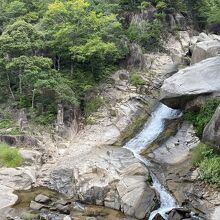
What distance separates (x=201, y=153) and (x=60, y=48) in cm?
1590

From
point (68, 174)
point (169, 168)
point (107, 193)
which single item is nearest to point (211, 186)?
point (169, 168)

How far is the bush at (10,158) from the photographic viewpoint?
79.6 feet

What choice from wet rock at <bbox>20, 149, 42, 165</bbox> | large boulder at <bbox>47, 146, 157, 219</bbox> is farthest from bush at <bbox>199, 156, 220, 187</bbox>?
wet rock at <bbox>20, 149, 42, 165</bbox>

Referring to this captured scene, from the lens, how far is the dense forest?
29.1m

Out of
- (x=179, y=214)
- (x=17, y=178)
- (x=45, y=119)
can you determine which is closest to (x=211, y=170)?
(x=179, y=214)

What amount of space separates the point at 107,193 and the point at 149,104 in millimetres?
12295

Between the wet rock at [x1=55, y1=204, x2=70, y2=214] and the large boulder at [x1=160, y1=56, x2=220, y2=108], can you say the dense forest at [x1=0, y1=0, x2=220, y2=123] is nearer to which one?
the large boulder at [x1=160, y1=56, x2=220, y2=108]

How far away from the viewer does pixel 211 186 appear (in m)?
20.5

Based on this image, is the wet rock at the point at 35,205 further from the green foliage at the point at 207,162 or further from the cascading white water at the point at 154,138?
the green foliage at the point at 207,162

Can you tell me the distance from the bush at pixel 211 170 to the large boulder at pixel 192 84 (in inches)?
221

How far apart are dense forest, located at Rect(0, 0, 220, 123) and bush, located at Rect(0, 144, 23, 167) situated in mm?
4438

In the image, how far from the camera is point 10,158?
964 inches

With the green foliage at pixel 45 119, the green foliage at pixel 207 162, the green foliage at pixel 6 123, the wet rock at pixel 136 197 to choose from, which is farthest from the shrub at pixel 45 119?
the green foliage at pixel 207 162

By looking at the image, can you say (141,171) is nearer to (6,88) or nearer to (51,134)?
(51,134)
